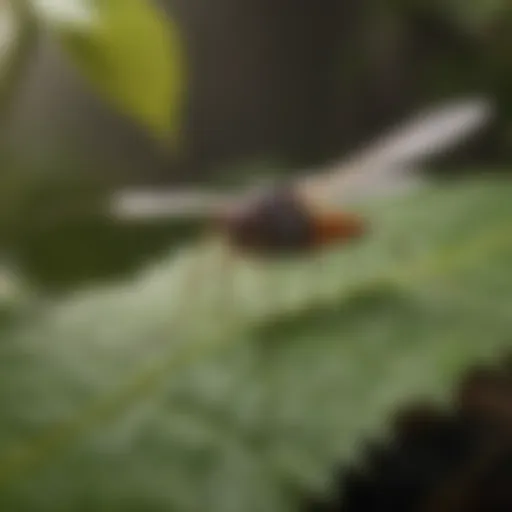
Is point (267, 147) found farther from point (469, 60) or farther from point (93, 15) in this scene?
point (93, 15)

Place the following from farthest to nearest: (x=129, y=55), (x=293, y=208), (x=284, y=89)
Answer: (x=284, y=89)
(x=293, y=208)
(x=129, y=55)

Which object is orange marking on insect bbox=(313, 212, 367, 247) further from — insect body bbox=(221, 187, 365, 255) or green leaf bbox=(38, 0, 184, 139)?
Result: green leaf bbox=(38, 0, 184, 139)

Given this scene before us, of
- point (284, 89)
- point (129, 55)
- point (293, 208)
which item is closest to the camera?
point (129, 55)

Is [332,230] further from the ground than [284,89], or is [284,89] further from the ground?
[284,89]

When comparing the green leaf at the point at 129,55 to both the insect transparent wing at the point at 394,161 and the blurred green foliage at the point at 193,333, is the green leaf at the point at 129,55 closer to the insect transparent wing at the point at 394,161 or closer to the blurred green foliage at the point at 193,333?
the blurred green foliage at the point at 193,333

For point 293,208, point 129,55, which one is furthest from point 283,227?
point 129,55

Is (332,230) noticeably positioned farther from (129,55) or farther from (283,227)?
(129,55)

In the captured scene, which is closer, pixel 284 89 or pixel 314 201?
pixel 314 201
